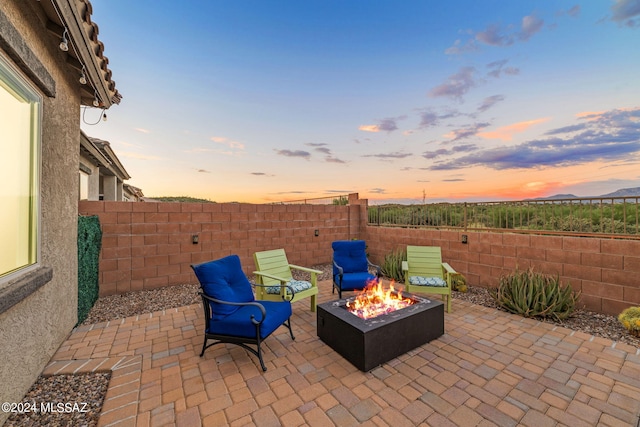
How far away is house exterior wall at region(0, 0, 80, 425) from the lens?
1947mm

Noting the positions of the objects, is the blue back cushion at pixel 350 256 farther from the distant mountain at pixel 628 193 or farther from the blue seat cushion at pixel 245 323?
the distant mountain at pixel 628 193

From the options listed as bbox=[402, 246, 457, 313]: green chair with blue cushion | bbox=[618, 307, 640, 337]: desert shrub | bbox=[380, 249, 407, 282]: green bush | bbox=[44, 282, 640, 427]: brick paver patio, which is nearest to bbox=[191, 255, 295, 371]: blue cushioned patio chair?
bbox=[44, 282, 640, 427]: brick paver patio

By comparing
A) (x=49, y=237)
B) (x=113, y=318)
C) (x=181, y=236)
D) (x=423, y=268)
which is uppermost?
(x=49, y=237)

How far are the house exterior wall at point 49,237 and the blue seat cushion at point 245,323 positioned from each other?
144cm

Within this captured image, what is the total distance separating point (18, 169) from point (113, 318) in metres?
2.68

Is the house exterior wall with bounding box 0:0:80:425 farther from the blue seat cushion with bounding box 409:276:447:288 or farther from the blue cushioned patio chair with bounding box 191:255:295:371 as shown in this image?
the blue seat cushion with bounding box 409:276:447:288

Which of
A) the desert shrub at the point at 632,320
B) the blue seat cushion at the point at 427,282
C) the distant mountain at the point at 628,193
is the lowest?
the desert shrub at the point at 632,320

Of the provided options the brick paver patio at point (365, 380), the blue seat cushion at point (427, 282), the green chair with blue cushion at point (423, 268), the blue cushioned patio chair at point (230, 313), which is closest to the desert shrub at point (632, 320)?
the brick paver patio at point (365, 380)

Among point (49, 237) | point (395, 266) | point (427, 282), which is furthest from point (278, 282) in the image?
point (395, 266)

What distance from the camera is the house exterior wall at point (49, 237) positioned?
1947 millimetres

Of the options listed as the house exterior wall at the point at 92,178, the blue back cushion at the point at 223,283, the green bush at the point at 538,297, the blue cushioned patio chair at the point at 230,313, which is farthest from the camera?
the house exterior wall at the point at 92,178

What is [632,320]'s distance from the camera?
10.5ft

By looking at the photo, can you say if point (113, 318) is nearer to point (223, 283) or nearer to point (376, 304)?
point (223, 283)

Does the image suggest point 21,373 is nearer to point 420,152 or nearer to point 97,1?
point 97,1
